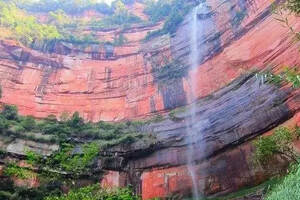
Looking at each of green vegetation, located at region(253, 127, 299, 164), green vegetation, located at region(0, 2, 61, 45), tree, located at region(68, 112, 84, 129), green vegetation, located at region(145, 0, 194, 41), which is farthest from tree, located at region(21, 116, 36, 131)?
green vegetation, located at region(145, 0, 194, 41)

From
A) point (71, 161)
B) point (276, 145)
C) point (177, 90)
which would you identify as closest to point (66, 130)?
point (71, 161)

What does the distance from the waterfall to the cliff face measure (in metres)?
0.26

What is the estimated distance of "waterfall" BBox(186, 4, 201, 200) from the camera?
2147cm

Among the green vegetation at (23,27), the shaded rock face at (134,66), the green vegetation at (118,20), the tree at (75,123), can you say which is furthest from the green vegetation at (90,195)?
the green vegetation at (118,20)

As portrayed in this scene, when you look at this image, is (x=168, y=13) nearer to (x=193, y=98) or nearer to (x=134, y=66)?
(x=134, y=66)

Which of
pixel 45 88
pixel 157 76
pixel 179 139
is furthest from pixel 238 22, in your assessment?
pixel 45 88

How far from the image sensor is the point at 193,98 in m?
27.2

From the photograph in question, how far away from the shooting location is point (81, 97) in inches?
1236

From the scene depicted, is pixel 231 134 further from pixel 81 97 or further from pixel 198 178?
pixel 81 97

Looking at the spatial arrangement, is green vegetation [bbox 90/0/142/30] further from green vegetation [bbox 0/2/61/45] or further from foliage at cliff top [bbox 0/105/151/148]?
foliage at cliff top [bbox 0/105/151/148]

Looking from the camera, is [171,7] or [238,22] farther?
[171,7]

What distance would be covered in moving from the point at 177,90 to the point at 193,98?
6.22 feet

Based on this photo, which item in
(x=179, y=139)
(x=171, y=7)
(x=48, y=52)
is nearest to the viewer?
(x=179, y=139)

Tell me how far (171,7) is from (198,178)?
21.8 metres
